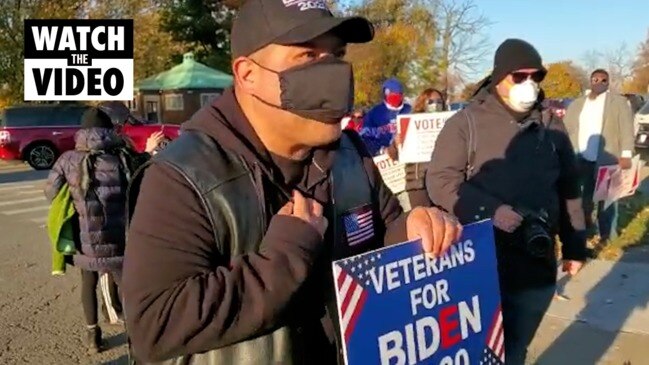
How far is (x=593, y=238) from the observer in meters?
9.11

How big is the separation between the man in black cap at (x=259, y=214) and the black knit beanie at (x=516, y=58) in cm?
187

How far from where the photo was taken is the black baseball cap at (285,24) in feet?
5.84

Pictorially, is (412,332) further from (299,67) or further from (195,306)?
(299,67)

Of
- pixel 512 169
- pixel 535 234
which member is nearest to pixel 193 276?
pixel 535 234

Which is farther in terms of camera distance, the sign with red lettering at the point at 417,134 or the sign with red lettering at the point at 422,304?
the sign with red lettering at the point at 417,134

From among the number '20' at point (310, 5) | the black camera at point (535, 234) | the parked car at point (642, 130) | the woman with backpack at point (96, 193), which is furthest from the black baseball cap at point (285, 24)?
the parked car at point (642, 130)

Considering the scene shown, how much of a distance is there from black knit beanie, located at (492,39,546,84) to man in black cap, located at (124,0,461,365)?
1.87 meters

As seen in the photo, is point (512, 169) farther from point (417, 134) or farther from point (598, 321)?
point (417, 134)

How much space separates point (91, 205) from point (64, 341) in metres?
1.15

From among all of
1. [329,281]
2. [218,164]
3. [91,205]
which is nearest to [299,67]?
[218,164]

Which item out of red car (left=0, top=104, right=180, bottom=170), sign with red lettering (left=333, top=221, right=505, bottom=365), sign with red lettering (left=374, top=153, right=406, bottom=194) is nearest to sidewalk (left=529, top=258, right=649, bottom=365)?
sign with red lettering (left=374, top=153, right=406, bottom=194)

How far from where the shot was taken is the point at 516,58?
3697 mm

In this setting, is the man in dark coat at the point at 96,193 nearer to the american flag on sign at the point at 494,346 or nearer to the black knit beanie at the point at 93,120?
the black knit beanie at the point at 93,120

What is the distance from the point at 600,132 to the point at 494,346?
7.03m
